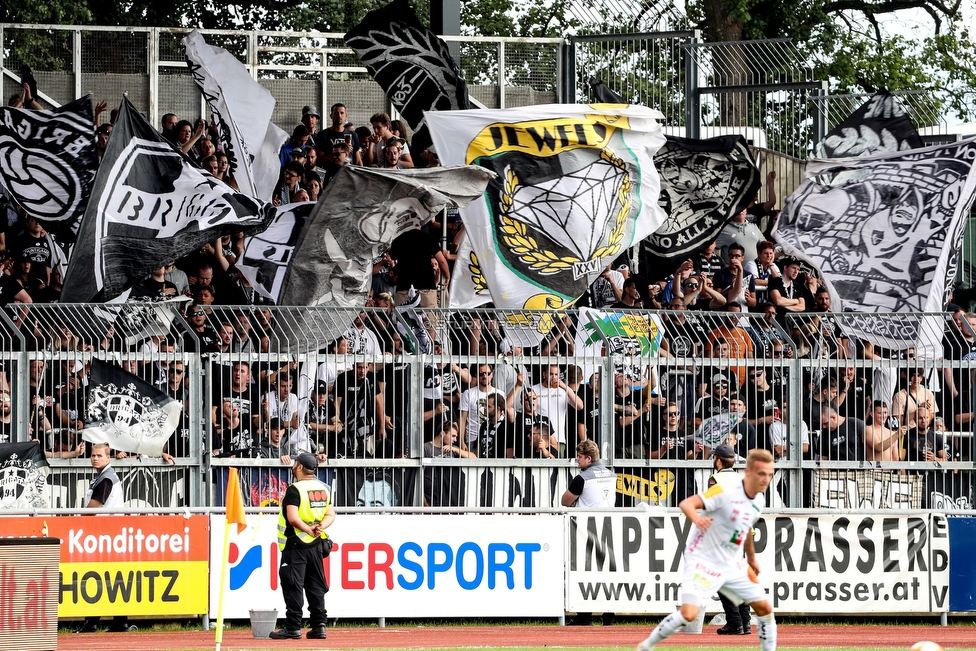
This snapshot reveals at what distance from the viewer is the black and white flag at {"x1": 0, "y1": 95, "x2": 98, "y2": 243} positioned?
54.5 feet

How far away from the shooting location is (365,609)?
15672 mm

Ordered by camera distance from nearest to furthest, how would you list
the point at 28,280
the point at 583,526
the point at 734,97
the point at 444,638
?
the point at 444,638 → the point at 583,526 → the point at 28,280 → the point at 734,97

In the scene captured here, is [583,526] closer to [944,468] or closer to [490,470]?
[490,470]

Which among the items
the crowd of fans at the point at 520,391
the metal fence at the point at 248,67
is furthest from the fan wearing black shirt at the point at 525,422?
the metal fence at the point at 248,67

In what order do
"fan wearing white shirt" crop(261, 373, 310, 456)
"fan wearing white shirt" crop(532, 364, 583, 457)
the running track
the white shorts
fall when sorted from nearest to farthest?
1. the white shorts
2. the running track
3. "fan wearing white shirt" crop(261, 373, 310, 456)
4. "fan wearing white shirt" crop(532, 364, 583, 457)

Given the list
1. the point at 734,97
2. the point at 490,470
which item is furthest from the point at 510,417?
the point at 734,97

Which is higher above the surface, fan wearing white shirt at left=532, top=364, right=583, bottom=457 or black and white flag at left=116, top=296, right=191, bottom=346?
black and white flag at left=116, top=296, right=191, bottom=346

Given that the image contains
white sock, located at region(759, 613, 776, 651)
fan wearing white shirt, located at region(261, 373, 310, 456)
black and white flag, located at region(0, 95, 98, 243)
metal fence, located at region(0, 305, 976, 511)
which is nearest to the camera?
white sock, located at region(759, 613, 776, 651)

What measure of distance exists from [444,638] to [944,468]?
5.91m

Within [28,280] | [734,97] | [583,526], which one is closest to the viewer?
[583,526]

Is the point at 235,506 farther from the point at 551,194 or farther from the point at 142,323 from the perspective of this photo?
the point at 551,194

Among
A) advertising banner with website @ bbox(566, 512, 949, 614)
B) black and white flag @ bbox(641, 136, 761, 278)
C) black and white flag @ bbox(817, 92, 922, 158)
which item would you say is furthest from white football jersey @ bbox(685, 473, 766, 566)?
black and white flag @ bbox(817, 92, 922, 158)

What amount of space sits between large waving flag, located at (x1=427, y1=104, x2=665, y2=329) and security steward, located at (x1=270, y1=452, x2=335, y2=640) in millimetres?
3786

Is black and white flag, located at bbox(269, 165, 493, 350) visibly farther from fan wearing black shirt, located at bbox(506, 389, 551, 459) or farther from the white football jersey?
the white football jersey
